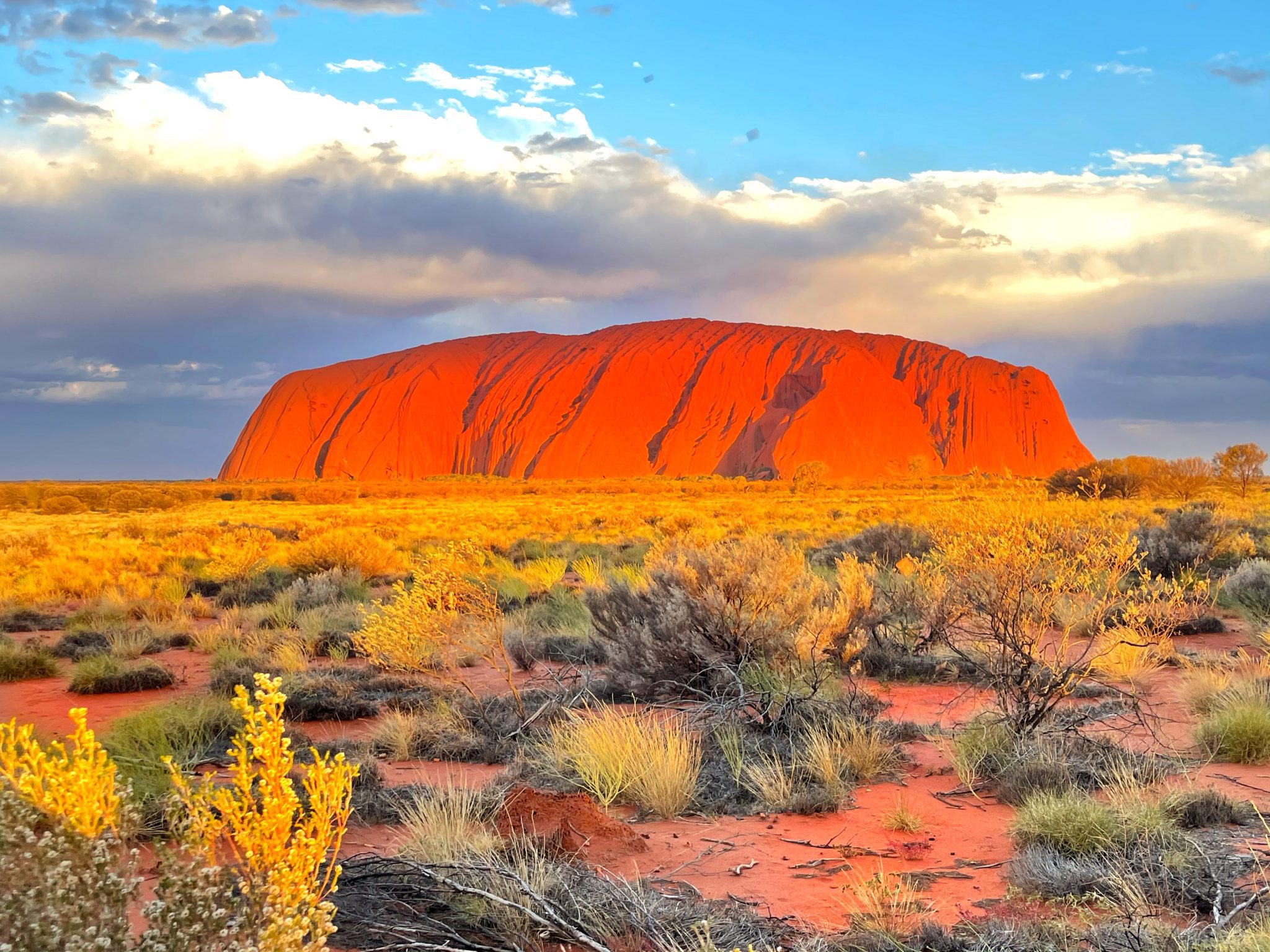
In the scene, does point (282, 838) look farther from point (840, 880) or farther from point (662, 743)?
point (662, 743)

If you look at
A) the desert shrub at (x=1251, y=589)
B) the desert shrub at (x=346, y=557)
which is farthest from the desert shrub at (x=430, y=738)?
the desert shrub at (x=346, y=557)

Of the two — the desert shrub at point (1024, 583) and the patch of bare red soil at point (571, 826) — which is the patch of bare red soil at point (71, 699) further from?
the desert shrub at point (1024, 583)

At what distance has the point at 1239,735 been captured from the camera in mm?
5812

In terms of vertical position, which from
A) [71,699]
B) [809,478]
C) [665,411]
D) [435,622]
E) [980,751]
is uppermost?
[665,411]

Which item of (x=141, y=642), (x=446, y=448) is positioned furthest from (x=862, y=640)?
(x=446, y=448)

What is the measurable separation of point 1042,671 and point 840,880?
316 cm

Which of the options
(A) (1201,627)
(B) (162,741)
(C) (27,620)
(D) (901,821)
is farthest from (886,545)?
(C) (27,620)

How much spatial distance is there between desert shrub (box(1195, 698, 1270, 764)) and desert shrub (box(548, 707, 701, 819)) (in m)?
3.47

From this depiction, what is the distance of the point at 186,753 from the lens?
5547 mm

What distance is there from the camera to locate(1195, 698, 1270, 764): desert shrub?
18.9ft

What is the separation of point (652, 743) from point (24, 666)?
7.78m

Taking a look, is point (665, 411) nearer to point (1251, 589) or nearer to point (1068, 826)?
point (1251, 589)

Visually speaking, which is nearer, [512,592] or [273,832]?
[273,832]

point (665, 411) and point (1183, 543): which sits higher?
point (665, 411)
